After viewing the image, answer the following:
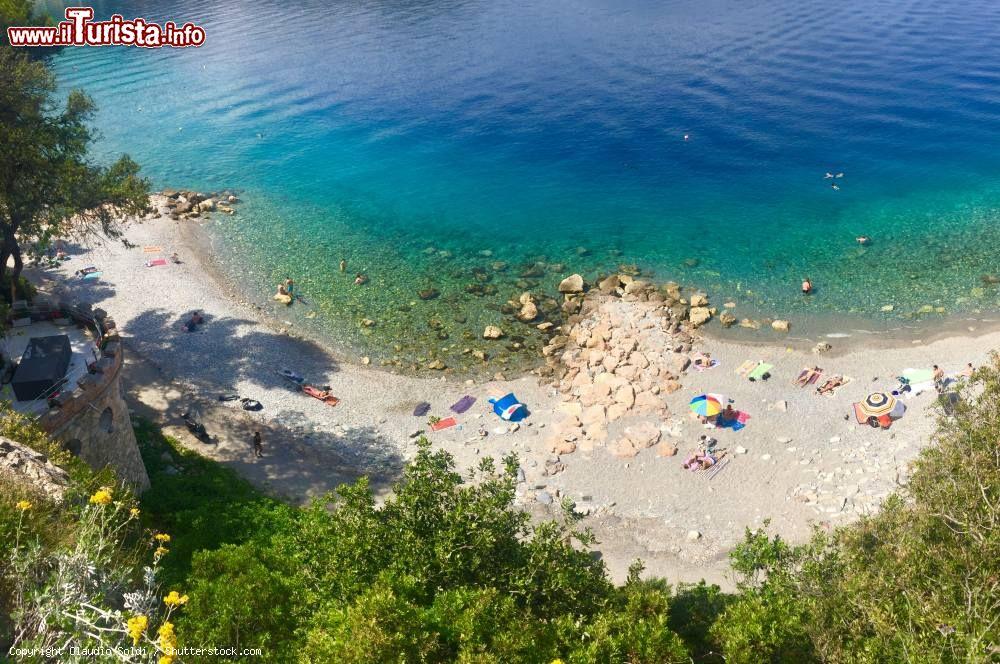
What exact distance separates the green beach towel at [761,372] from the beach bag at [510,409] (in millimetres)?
13740

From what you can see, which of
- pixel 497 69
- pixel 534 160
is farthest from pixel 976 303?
pixel 497 69

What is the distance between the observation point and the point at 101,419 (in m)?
25.0

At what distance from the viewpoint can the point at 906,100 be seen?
7594cm

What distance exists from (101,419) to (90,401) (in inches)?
48.7

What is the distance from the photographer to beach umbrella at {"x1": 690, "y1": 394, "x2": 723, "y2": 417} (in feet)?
113

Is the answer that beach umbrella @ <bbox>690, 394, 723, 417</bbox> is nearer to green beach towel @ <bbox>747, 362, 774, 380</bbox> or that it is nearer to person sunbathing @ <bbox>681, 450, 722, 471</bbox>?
person sunbathing @ <bbox>681, 450, 722, 471</bbox>

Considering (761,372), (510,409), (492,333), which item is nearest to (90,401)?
(510,409)

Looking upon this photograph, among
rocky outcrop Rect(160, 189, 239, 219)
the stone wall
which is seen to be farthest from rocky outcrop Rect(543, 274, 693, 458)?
rocky outcrop Rect(160, 189, 239, 219)

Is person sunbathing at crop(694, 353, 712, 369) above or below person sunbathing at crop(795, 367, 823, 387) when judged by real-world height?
above

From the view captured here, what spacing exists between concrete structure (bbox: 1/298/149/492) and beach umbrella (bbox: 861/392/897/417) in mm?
35548

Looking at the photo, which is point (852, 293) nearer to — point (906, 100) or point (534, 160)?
point (534, 160)

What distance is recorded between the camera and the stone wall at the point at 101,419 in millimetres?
22984

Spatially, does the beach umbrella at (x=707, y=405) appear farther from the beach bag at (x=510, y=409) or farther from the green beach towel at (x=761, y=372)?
the beach bag at (x=510, y=409)

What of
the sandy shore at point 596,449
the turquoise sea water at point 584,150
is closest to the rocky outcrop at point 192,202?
the turquoise sea water at point 584,150
